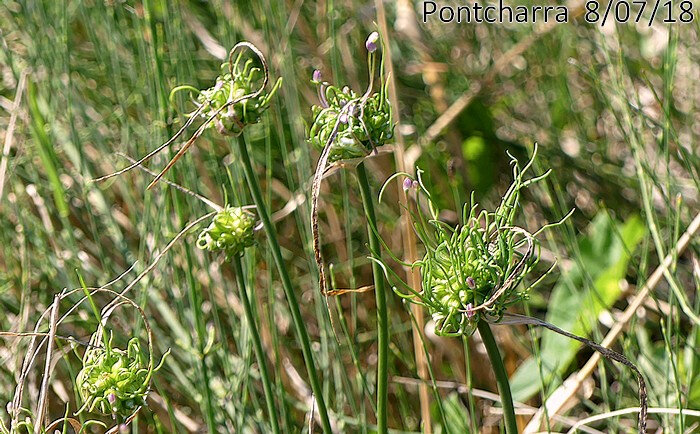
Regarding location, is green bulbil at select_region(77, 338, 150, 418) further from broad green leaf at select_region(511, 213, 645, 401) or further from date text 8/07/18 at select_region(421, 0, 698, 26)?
date text 8/07/18 at select_region(421, 0, 698, 26)

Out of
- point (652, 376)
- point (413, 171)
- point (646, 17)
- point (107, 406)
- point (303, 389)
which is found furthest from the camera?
point (646, 17)

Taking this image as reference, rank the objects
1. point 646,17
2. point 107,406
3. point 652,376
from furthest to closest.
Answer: point 646,17 → point 652,376 → point 107,406

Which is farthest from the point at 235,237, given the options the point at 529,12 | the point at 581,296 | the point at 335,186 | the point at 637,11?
the point at 637,11

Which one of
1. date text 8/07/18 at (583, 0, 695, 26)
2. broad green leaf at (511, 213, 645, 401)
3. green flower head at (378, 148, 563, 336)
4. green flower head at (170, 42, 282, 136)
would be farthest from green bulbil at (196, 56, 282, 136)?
date text 8/07/18 at (583, 0, 695, 26)

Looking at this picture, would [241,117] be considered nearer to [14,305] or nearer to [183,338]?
[183,338]

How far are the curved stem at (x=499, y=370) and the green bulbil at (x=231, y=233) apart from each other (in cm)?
17

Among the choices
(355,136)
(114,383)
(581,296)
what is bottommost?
(581,296)

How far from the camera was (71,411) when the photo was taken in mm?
925

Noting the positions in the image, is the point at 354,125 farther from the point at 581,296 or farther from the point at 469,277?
the point at 581,296

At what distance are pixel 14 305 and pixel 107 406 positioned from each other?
0.55 m

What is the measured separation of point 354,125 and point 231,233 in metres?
0.11

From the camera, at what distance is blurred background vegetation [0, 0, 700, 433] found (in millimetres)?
799

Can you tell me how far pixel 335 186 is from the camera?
3.72ft

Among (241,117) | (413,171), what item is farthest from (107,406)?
(413,171)
